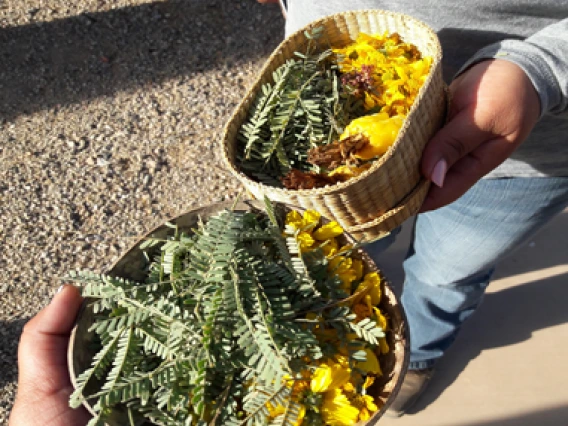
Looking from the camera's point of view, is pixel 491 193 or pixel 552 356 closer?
pixel 491 193

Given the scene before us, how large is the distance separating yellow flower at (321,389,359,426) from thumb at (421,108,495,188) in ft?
1.62

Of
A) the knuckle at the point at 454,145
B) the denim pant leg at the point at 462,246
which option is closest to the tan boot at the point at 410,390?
the denim pant leg at the point at 462,246

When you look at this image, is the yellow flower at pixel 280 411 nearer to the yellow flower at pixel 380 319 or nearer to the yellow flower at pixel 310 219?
the yellow flower at pixel 380 319

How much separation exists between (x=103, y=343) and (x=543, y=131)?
1.12m

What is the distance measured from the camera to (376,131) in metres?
1.15

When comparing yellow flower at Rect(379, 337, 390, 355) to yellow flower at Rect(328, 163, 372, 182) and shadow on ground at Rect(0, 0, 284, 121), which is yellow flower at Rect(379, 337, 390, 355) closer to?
yellow flower at Rect(328, 163, 372, 182)

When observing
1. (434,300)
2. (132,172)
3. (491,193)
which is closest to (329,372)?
(491,193)

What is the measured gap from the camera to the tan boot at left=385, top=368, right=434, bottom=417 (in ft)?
6.79

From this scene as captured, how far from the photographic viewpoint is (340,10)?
142cm

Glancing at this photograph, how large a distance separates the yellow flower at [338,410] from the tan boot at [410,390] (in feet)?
3.99

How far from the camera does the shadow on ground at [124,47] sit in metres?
3.08

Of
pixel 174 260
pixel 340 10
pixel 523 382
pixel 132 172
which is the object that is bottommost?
pixel 523 382

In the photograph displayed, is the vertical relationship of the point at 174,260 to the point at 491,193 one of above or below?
above

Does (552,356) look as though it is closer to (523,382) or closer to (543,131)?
(523,382)
